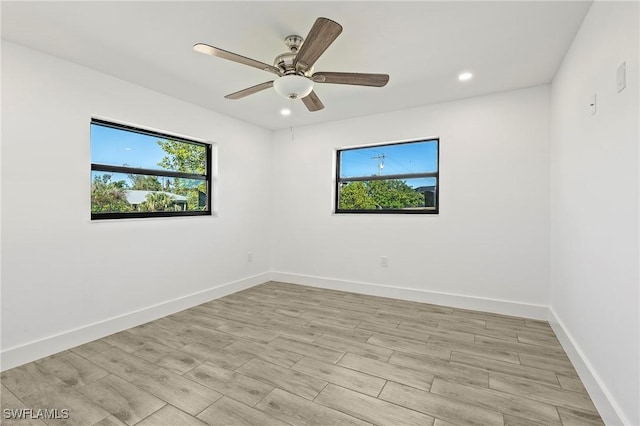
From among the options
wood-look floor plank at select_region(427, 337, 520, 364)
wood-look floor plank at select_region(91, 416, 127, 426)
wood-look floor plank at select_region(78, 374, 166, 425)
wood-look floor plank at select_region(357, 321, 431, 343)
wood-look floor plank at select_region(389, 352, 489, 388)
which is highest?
wood-look floor plank at select_region(427, 337, 520, 364)

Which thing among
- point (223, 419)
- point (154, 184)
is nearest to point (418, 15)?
point (223, 419)

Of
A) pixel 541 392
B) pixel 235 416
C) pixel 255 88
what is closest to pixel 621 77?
pixel 541 392

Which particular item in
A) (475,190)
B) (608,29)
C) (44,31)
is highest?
(44,31)

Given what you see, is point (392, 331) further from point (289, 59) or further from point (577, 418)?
point (289, 59)

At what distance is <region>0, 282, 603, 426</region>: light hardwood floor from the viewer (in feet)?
5.68

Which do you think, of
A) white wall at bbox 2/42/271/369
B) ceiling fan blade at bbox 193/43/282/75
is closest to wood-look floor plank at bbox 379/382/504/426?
ceiling fan blade at bbox 193/43/282/75

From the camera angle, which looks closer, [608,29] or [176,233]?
[608,29]

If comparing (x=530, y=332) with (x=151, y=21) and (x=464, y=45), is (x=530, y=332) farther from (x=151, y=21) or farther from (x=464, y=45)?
(x=151, y=21)

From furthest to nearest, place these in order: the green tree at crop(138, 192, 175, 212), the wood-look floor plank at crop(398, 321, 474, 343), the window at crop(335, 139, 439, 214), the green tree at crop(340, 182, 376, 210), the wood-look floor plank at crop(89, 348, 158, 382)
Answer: the green tree at crop(340, 182, 376, 210) < the window at crop(335, 139, 439, 214) < the green tree at crop(138, 192, 175, 212) < the wood-look floor plank at crop(398, 321, 474, 343) < the wood-look floor plank at crop(89, 348, 158, 382)

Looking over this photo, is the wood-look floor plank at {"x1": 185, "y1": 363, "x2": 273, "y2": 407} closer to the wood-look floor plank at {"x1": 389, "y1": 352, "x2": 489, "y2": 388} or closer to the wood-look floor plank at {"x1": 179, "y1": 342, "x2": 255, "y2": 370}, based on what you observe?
the wood-look floor plank at {"x1": 179, "y1": 342, "x2": 255, "y2": 370}

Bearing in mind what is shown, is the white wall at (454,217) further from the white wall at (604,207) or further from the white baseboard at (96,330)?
the white baseboard at (96,330)

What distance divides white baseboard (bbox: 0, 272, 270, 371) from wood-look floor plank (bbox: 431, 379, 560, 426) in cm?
276

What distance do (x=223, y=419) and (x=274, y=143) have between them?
3.99m

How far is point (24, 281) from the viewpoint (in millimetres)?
2334
